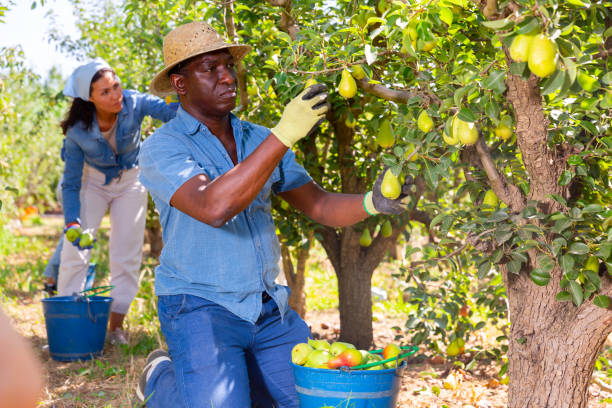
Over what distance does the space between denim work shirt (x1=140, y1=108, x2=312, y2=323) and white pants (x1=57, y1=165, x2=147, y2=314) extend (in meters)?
1.57

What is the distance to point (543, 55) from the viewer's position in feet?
→ 4.04

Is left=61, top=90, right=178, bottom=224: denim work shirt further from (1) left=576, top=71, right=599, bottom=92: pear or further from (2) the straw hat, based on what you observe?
(1) left=576, top=71, right=599, bottom=92: pear

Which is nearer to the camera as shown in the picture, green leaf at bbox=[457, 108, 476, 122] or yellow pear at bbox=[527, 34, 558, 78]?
→ yellow pear at bbox=[527, 34, 558, 78]

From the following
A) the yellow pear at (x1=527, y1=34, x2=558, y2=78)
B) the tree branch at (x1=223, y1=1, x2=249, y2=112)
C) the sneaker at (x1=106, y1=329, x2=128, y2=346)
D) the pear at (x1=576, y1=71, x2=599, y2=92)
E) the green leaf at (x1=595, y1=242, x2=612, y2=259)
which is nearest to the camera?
the yellow pear at (x1=527, y1=34, x2=558, y2=78)

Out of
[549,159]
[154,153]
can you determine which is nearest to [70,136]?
[154,153]

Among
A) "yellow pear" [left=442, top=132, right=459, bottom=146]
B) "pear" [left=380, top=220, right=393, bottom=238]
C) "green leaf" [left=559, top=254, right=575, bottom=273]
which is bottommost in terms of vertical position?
"pear" [left=380, top=220, right=393, bottom=238]

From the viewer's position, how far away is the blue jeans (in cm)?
211

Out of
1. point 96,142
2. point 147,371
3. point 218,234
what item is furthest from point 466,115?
point 96,142

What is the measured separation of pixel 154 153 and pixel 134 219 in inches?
69.3

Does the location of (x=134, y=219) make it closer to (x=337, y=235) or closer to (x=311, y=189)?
(x=337, y=235)

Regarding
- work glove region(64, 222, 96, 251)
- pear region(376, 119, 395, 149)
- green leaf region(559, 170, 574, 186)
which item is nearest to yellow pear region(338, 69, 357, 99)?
pear region(376, 119, 395, 149)

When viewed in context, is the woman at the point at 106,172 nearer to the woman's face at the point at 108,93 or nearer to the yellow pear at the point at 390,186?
the woman's face at the point at 108,93

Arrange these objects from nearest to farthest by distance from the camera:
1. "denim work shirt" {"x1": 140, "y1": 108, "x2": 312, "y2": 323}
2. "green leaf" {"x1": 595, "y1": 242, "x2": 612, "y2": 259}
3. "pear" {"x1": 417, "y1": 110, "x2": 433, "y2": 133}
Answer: "green leaf" {"x1": 595, "y1": 242, "x2": 612, "y2": 259}
"pear" {"x1": 417, "y1": 110, "x2": 433, "y2": 133}
"denim work shirt" {"x1": 140, "y1": 108, "x2": 312, "y2": 323}

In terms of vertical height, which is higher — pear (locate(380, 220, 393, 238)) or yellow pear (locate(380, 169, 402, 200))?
yellow pear (locate(380, 169, 402, 200))
